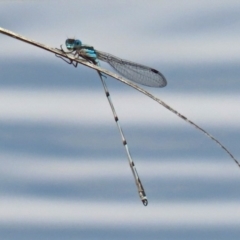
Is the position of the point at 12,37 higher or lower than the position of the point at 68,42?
lower

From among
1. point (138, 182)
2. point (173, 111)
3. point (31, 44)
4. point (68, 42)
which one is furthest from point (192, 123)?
point (68, 42)

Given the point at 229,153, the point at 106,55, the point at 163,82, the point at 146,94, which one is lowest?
the point at 229,153

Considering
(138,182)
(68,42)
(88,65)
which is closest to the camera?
Answer: (88,65)

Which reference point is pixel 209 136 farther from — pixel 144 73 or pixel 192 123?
pixel 144 73

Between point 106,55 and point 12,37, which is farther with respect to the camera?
point 106,55

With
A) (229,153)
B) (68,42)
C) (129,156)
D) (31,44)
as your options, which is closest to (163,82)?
(68,42)

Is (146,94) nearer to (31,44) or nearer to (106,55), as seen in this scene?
(31,44)

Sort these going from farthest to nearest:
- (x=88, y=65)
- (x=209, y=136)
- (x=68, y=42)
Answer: (x=68, y=42), (x=209, y=136), (x=88, y=65)
